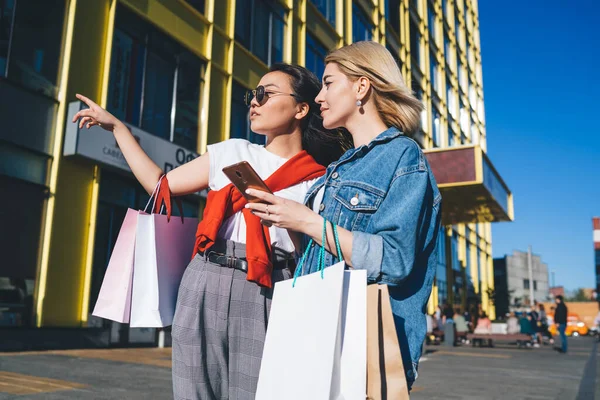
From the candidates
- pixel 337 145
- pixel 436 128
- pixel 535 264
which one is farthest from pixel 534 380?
pixel 535 264

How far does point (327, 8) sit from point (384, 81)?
21710mm

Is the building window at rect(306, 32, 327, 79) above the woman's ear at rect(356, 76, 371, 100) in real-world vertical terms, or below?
above

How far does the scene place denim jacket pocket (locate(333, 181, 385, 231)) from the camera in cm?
166

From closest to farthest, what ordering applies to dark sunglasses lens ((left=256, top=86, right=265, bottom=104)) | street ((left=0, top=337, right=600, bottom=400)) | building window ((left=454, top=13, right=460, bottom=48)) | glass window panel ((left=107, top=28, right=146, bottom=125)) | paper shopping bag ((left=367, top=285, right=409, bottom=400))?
1. paper shopping bag ((left=367, top=285, right=409, bottom=400))
2. dark sunglasses lens ((left=256, top=86, right=265, bottom=104))
3. street ((left=0, top=337, right=600, bottom=400))
4. glass window panel ((left=107, top=28, right=146, bottom=125))
5. building window ((left=454, top=13, right=460, bottom=48))

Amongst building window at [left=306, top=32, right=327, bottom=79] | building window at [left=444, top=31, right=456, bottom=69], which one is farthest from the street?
building window at [left=444, top=31, right=456, bottom=69]

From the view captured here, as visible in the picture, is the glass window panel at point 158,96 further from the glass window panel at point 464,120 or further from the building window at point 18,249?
the glass window panel at point 464,120

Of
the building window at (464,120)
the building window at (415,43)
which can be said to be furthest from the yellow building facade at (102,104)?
the building window at (464,120)

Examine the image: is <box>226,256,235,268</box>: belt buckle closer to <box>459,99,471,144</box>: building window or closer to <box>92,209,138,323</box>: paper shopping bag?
<box>92,209,138,323</box>: paper shopping bag

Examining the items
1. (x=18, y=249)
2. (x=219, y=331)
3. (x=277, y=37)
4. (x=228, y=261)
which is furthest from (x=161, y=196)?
(x=277, y=37)

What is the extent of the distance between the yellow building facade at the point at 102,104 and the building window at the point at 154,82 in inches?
1.1

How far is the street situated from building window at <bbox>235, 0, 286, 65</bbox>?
1035 centimetres

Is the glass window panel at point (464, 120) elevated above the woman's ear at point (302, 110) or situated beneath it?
elevated above

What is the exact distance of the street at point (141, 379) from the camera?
5371 millimetres

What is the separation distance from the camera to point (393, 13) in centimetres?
3080
